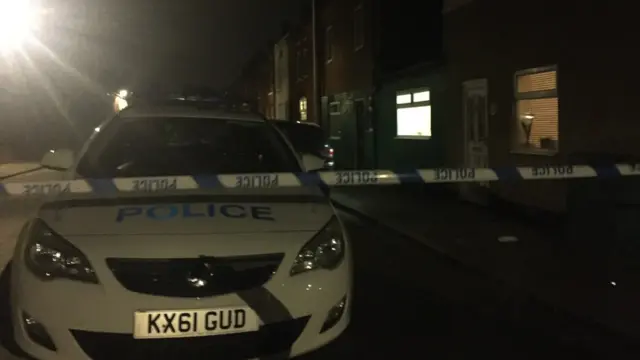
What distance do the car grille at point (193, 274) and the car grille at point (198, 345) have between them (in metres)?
0.25

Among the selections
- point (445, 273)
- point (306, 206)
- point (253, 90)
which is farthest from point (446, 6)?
point (253, 90)

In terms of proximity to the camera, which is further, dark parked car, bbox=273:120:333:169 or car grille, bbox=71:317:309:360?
dark parked car, bbox=273:120:333:169

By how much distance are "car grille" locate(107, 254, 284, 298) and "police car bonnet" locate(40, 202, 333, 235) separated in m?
0.20

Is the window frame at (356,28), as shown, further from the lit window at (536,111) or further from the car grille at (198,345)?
the car grille at (198,345)

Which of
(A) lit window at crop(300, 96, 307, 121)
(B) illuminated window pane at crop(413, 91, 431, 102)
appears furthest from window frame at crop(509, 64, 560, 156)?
(A) lit window at crop(300, 96, 307, 121)

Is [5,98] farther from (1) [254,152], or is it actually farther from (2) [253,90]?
(1) [254,152]

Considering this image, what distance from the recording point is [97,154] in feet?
19.3

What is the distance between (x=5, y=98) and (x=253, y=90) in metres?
29.6

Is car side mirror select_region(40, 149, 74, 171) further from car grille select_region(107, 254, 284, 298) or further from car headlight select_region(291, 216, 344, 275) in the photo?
car headlight select_region(291, 216, 344, 275)

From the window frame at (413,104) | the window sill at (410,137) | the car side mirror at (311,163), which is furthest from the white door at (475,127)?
the car side mirror at (311,163)

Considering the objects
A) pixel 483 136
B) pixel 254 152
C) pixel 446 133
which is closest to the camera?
pixel 254 152

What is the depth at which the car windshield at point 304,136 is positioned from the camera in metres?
15.8

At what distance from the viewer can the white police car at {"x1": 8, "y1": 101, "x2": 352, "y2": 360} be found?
4.02 m

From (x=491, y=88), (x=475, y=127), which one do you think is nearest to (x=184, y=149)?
(x=491, y=88)
